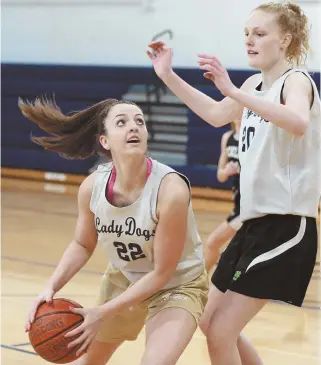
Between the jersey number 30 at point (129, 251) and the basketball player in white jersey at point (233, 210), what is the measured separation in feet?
7.69

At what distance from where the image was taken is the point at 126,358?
4387 mm

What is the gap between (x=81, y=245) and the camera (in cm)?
347

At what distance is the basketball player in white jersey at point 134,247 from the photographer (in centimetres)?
316

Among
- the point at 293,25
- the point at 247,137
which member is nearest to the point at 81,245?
the point at 247,137

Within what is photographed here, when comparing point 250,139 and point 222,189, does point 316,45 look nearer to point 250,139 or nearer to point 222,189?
point 222,189

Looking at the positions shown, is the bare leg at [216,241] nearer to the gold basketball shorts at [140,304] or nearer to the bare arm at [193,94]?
the bare arm at [193,94]

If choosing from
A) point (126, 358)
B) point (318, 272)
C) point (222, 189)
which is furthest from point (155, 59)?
point (222, 189)

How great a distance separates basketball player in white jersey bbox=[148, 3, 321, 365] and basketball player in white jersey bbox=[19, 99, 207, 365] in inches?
6.4

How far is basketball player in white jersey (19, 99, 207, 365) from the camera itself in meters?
3.16

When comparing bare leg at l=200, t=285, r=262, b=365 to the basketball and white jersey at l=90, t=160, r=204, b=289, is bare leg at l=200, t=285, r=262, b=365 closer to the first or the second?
white jersey at l=90, t=160, r=204, b=289

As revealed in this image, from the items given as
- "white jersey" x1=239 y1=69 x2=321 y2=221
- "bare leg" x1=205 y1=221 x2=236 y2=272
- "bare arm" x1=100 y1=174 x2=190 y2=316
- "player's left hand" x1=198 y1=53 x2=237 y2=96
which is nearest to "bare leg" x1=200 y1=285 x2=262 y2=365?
"bare arm" x1=100 y1=174 x2=190 y2=316

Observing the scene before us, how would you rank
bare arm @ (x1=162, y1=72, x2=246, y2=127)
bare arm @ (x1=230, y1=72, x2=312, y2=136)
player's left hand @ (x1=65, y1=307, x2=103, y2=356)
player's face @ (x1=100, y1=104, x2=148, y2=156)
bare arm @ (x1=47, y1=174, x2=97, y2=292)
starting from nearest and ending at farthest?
bare arm @ (x1=230, y1=72, x2=312, y2=136), player's left hand @ (x1=65, y1=307, x2=103, y2=356), player's face @ (x1=100, y1=104, x2=148, y2=156), bare arm @ (x1=47, y1=174, x2=97, y2=292), bare arm @ (x1=162, y1=72, x2=246, y2=127)

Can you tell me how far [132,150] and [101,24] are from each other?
287 inches

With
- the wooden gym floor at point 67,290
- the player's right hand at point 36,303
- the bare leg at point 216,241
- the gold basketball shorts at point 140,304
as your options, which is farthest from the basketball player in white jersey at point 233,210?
the player's right hand at point 36,303
